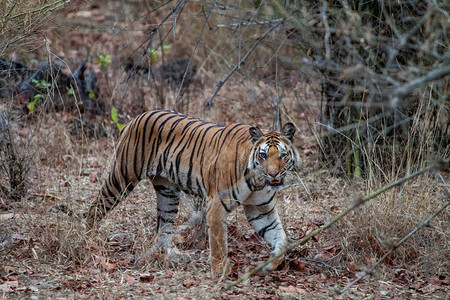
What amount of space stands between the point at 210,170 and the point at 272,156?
2.14 feet

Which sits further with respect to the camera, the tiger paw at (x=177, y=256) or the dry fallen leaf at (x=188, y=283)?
the tiger paw at (x=177, y=256)

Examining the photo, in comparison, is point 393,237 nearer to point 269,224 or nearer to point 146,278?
point 269,224

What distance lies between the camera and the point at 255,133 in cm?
458

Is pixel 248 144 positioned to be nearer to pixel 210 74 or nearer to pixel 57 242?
pixel 57 242

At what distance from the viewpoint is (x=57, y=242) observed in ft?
15.5

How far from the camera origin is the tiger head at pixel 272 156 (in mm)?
4414

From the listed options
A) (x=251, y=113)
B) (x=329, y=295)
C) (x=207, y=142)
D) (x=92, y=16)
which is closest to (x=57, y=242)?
(x=207, y=142)

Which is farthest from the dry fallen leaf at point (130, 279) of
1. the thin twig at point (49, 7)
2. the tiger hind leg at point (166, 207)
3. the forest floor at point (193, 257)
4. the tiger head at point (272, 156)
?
the thin twig at point (49, 7)

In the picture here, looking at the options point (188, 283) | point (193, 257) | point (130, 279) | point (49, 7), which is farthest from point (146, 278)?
point (49, 7)

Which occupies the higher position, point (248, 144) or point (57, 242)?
point (248, 144)

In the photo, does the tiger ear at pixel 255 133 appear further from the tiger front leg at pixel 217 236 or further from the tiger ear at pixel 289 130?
the tiger front leg at pixel 217 236

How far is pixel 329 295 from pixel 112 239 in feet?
6.81

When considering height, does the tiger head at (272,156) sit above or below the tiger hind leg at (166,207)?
above

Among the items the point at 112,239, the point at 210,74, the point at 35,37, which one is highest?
the point at 35,37
